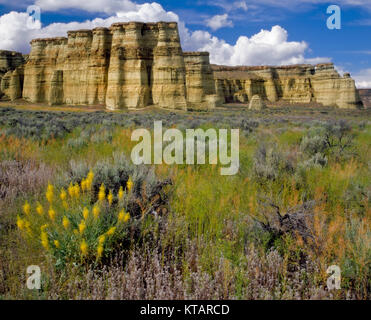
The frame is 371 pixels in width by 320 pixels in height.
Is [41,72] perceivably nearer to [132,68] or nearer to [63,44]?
[63,44]

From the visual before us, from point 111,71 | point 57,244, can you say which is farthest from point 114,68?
point 57,244

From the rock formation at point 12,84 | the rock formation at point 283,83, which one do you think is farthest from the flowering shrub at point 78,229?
the rock formation at point 283,83

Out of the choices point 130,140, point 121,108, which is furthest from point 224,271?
point 121,108

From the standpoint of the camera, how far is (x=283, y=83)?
88.2m

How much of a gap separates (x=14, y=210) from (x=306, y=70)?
97.5 metres

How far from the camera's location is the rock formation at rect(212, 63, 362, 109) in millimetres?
75562

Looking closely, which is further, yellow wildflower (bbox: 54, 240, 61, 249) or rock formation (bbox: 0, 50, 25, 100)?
rock formation (bbox: 0, 50, 25, 100)

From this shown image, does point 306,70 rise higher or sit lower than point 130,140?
higher

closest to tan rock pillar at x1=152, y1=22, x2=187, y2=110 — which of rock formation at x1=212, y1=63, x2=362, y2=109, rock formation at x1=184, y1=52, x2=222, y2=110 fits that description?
rock formation at x1=184, y1=52, x2=222, y2=110

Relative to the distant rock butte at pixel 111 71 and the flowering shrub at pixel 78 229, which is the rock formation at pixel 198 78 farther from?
the flowering shrub at pixel 78 229

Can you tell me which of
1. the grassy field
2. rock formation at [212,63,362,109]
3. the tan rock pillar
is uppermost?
rock formation at [212,63,362,109]

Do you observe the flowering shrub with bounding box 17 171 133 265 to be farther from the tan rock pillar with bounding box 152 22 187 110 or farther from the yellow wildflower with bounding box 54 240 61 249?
the tan rock pillar with bounding box 152 22 187 110
